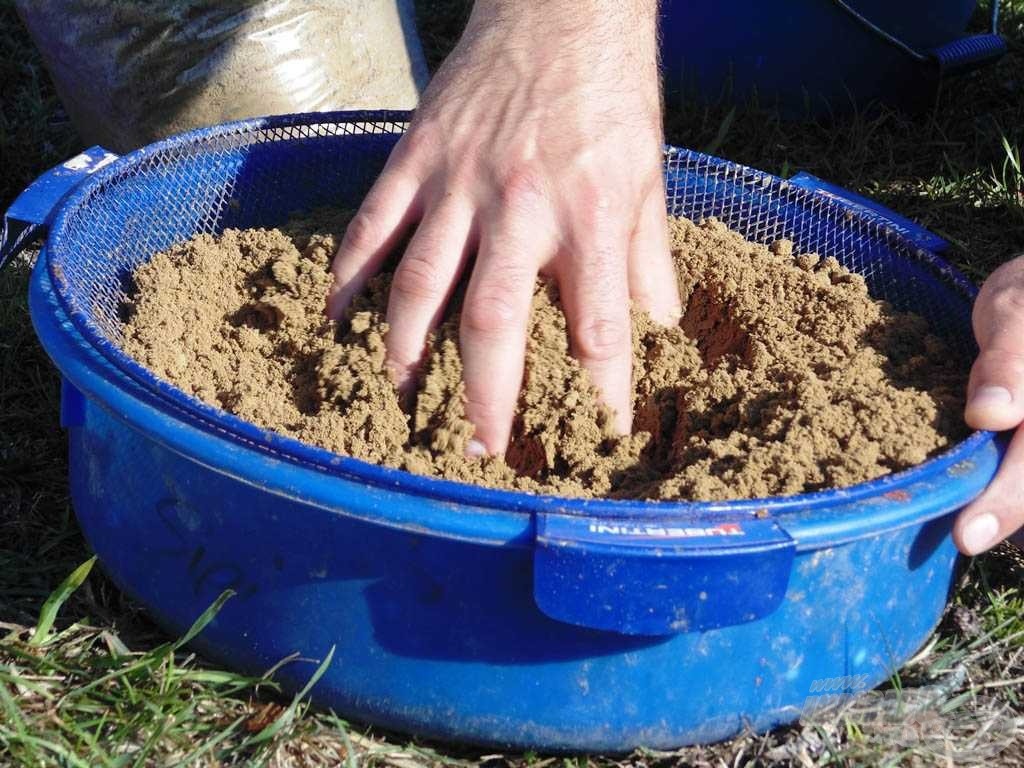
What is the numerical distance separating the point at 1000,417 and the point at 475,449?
1.77 ft

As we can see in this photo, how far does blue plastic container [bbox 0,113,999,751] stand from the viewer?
1072mm

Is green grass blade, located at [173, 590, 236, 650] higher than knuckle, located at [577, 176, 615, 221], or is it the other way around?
knuckle, located at [577, 176, 615, 221]

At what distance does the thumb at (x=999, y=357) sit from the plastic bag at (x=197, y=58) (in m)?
1.35

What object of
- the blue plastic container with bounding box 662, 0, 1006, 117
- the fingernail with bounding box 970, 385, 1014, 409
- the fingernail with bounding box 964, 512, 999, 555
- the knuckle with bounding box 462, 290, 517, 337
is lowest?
the blue plastic container with bounding box 662, 0, 1006, 117

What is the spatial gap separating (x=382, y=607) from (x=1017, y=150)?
6.37 ft

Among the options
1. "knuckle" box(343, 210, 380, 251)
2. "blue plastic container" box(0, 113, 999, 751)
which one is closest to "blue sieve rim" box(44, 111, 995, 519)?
"blue plastic container" box(0, 113, 999, 751)

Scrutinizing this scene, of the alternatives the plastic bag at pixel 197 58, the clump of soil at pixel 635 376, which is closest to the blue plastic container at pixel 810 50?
the plastic bag at pixel 197 58

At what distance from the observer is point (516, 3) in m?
1.56

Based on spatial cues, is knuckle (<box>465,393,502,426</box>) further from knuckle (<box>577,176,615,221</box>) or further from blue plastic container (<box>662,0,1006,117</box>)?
blue plastic container (<box>662,0,1006,117</box>)

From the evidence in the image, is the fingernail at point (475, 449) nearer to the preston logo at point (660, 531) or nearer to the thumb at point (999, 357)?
the preston logo at point (660, 531)

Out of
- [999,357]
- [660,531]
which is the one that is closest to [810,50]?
[999,357]

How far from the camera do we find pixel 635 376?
1.51 m

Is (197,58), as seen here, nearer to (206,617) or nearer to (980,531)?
(206,617)

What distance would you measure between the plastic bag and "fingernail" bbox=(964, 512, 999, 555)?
4.90 ft
